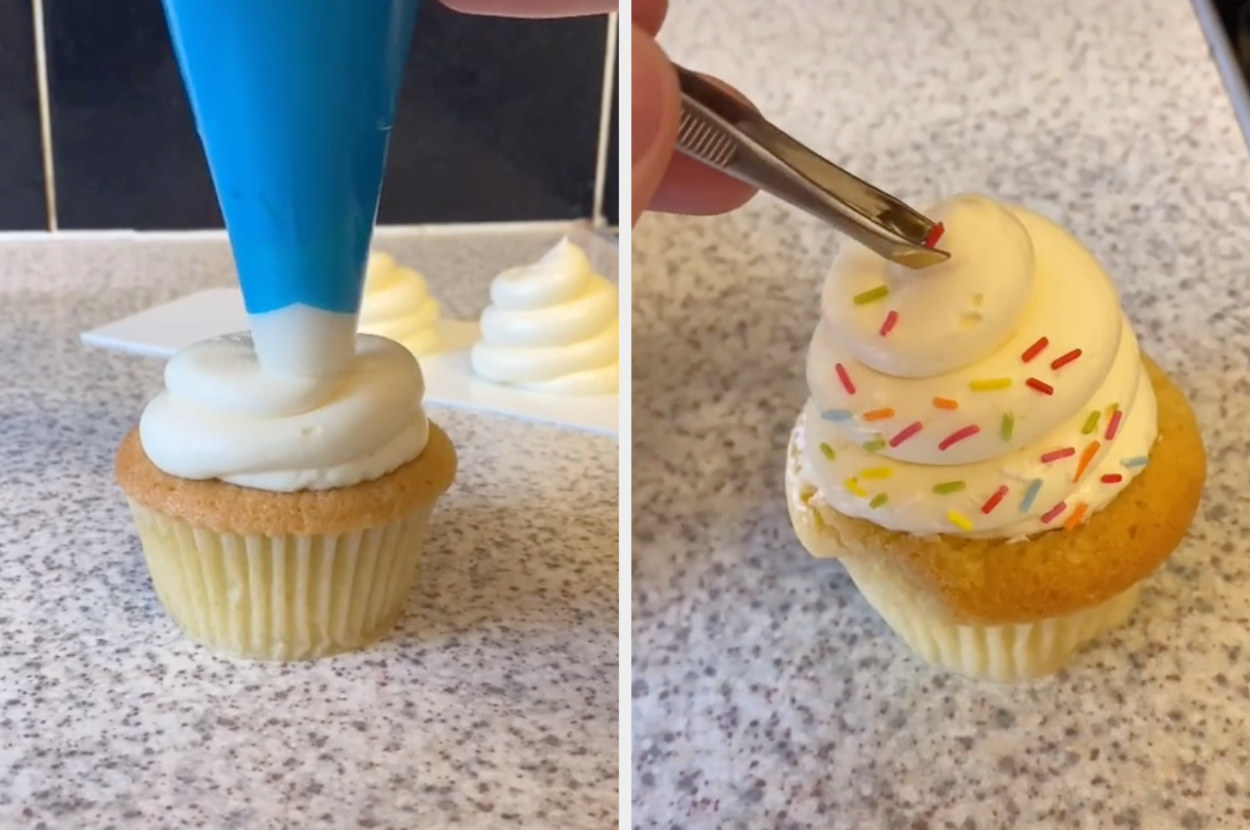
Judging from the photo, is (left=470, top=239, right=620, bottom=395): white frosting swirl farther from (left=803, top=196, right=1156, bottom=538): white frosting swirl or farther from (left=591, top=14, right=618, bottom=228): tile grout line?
(left=803, top=196, right=1156, bottom=538): white frosting swirl

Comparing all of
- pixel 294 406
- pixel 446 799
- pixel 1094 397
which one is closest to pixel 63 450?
pixel 294 406

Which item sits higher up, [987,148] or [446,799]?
[987,148]

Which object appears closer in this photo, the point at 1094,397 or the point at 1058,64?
Result: the point at 1094,397

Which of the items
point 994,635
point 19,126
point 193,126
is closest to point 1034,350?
point 994,635

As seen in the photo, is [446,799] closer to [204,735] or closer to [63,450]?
[204,735]

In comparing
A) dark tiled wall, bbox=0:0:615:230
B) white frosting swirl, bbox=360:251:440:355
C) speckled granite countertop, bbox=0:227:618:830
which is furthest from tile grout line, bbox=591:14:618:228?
speckled granite countertop, bbox=0:227:618:830

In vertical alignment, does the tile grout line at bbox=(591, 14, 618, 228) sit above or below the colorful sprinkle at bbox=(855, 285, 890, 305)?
below
